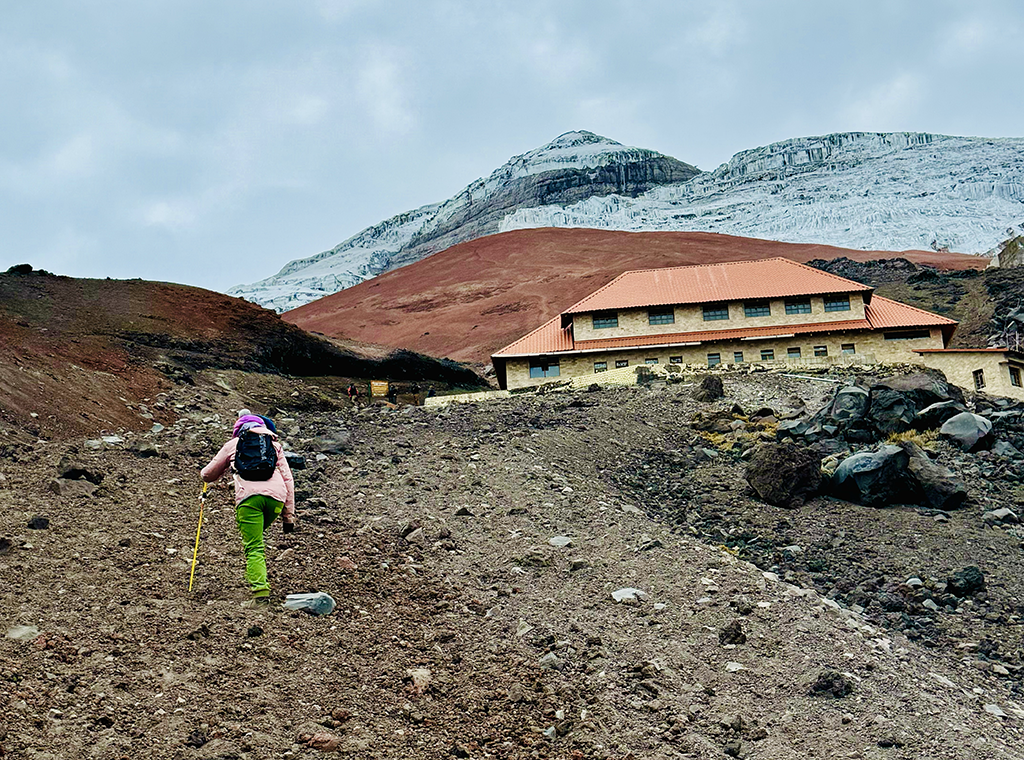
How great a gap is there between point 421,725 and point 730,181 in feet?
391

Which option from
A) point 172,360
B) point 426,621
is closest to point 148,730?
point 426,621

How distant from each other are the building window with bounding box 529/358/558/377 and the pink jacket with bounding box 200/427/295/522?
26.5m

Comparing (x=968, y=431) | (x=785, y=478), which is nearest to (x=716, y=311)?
(x=968, y=431)

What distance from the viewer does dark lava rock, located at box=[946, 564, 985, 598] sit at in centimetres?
928

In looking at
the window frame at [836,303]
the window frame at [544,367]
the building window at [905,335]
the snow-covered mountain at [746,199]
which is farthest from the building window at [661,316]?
the snow-covered mountain at [746,199]

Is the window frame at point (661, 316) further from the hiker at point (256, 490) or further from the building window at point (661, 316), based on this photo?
the hiker at point (256, 490)

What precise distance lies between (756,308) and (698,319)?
92.1 inches

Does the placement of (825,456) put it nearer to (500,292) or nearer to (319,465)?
(319,465)

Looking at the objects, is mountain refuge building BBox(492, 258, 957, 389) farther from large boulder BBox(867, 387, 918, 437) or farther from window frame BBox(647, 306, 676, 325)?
large boulder BBox(867, 387, 918, 437)

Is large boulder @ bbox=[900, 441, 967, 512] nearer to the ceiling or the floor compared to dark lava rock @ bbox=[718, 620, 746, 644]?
nearer to the ceiling

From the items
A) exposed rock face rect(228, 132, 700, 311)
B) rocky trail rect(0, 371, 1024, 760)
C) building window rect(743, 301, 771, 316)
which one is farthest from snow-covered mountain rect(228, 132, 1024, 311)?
rocky trail rect(0, 371, 1024, 760)

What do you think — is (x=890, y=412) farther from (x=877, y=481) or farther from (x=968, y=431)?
(x=877, y=481)

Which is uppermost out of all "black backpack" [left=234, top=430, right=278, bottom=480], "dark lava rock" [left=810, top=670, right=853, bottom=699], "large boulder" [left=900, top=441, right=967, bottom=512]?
"black backpack" [left=234, top=430, right=278, bottom=480]

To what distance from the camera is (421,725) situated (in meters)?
5.61
